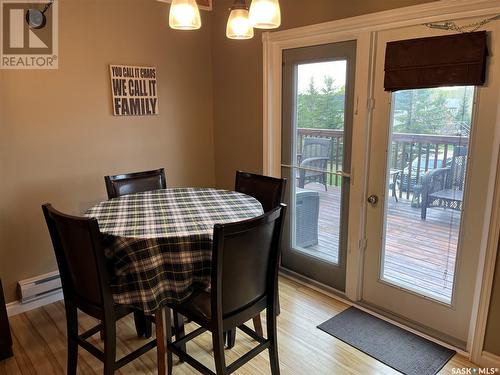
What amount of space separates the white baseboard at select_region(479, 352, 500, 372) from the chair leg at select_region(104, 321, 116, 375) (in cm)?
205

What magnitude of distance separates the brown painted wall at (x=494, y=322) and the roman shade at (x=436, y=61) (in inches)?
39.7

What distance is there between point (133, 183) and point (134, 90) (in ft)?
2.86

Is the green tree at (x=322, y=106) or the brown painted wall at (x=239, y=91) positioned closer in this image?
the green tree at (x=322, y=106)

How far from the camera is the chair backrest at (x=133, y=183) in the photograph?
8.81 ft

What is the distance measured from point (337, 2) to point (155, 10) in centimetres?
155

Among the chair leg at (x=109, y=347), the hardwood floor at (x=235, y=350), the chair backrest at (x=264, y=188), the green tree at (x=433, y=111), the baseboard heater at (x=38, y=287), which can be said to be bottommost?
the hardwood floor at (x=235, y=350)

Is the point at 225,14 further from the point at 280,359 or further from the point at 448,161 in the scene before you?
the point at 280,359

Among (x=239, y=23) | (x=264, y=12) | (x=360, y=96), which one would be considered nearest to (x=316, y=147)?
(x=360, y=96)

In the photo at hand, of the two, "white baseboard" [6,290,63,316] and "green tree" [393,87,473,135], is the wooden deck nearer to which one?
"green tree" [393,87,473,135]

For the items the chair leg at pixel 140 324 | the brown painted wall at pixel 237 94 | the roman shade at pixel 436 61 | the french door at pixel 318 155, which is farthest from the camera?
the brown painted wall at pixel 237 94

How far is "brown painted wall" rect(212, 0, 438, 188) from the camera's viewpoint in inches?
126

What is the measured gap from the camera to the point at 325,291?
3.07m

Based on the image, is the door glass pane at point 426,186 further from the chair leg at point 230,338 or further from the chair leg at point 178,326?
the chair leg at point 178,326

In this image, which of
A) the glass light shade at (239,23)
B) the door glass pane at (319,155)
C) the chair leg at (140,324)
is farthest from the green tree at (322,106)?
the chair leg at (140,324)
